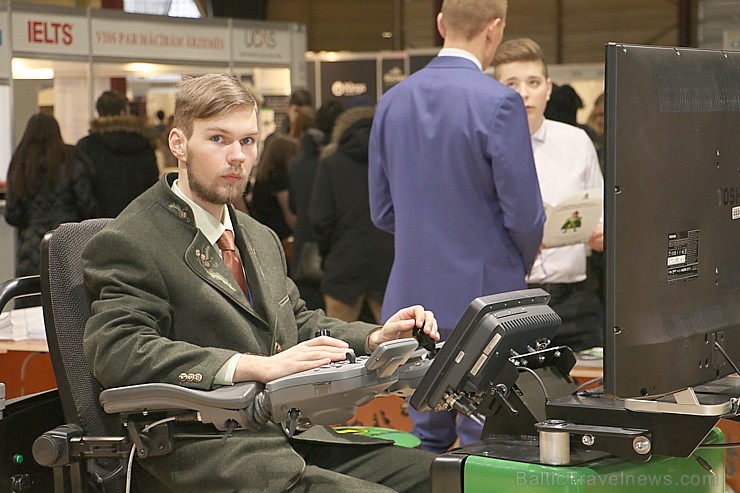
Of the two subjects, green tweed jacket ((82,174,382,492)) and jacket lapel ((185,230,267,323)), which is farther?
jacket lapel ((185,230,267,323))

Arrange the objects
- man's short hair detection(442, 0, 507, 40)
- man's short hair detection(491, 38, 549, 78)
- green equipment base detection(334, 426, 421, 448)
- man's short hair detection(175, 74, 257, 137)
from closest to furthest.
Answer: man's short hair detection(175, 74, 257, 137) → green equipment base detection(334, 426, 421, 448) → man's short hair detection(442, 0, 507, 40) → man's short hair detection(491, 38, 549, 78)

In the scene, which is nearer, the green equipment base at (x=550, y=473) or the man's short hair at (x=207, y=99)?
the green equipment base at (x=550, y=473)

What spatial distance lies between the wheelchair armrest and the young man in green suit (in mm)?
35

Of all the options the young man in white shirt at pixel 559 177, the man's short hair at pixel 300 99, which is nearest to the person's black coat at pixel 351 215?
the young man in white shirt at pixel 559 177

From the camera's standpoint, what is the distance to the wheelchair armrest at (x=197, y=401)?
196cm

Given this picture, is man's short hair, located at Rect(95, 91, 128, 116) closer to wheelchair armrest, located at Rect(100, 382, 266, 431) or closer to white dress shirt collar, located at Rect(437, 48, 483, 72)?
white dress shirt collar, located at Rect(437, 48, 483, 72)

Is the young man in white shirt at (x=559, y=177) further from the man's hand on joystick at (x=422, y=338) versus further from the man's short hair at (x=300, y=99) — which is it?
the man's short hair at (x=300, y=99)

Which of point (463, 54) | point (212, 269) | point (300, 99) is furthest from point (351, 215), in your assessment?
point (212, 269)

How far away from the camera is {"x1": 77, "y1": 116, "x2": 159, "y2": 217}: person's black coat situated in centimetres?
598

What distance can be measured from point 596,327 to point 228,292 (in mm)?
1795

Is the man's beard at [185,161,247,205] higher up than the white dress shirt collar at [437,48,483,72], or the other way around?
the white dress shirt collar at [437,48,483,72]

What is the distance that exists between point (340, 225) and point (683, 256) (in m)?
3.45

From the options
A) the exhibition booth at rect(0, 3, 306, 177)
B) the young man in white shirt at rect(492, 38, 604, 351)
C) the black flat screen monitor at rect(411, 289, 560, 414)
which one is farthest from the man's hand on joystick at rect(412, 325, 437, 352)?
the exhibition booth at rect(0, 3, 306, 177)

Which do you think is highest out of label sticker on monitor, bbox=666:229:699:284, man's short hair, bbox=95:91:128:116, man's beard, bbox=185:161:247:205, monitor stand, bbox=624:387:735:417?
man's short hair, bbox=95:91:128:116
